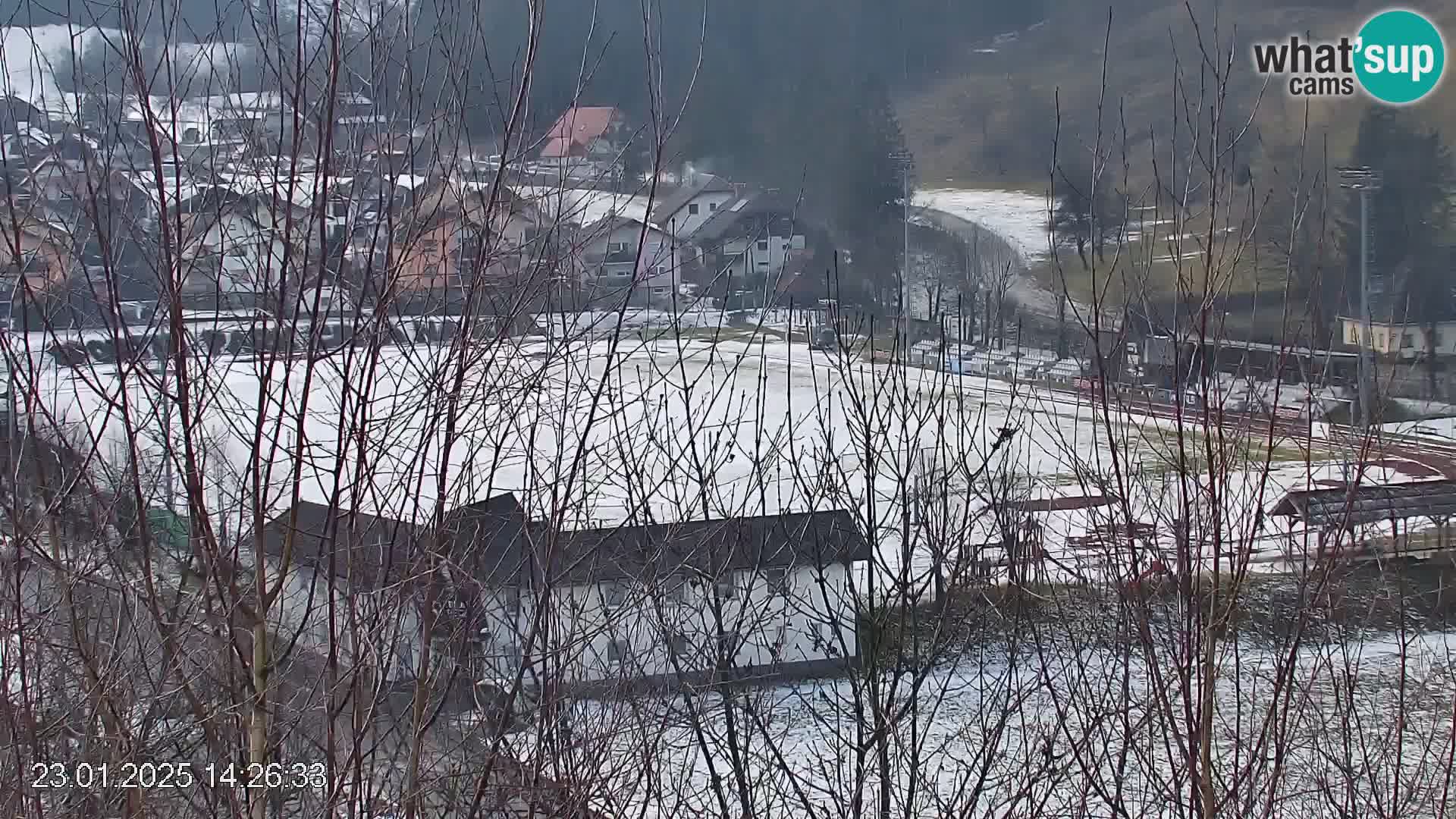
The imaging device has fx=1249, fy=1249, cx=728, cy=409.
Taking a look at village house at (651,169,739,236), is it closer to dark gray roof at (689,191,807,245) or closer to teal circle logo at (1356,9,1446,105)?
dark gray roof at (689,191,807,245)

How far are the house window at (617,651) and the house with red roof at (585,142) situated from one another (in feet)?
2.63

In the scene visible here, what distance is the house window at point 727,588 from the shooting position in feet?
9.16

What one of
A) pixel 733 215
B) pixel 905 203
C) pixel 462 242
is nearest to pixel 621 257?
pixel 462 242

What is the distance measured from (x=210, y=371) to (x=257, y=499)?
224mm

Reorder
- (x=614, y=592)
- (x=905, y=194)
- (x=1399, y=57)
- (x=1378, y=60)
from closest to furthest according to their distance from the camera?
(x=614, y=592) < (x=1378, y=60) < (x=905, y=194) < (x=1399, y=57)

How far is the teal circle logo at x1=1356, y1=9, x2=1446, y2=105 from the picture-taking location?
8914 mm

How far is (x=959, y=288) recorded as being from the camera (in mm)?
6613

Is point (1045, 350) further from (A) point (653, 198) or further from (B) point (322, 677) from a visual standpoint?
(B) point (322, 677)

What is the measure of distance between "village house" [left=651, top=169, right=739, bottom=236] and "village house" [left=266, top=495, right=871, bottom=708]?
663 mm

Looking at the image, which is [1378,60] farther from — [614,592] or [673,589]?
[614,592]

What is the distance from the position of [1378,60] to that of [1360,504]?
774 centimetres

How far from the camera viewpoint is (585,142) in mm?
2090

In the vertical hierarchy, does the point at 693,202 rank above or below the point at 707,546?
above

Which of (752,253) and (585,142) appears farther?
(752,253)
